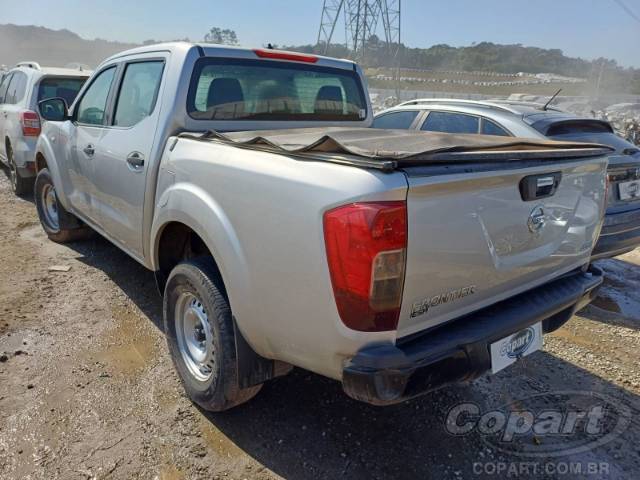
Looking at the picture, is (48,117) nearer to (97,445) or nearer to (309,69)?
(309,69)

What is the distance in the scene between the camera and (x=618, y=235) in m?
4.35

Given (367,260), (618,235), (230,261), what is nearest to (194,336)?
(230,261)

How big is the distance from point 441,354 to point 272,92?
244 cm

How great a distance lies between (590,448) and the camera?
2541 millimetres

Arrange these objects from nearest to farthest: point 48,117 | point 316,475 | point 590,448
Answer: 1. point 316,475
2. point 590,448
3. point 48,117

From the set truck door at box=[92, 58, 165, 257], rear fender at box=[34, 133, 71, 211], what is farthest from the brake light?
rear fender at box=[34, 133, 71, 211]

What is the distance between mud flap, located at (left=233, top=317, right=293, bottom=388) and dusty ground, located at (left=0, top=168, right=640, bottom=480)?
405mm

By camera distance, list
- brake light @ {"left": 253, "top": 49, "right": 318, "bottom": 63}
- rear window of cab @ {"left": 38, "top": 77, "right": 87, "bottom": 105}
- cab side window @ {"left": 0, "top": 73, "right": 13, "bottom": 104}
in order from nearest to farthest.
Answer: brake light @ {"left": 253, "top": 49, "right": 318, "bottom": 63} → rear window of cab @ {"left": 38, "top": 77, "right": 87, "bottom": 105} → cab side window @ {"left": 0, "top": 73, "right": 13, "bottom": 104}

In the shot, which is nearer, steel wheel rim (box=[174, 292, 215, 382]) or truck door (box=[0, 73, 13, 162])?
steel wheel rim (box=[174, 292, 215, 382])

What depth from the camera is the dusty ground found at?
7.70 ft

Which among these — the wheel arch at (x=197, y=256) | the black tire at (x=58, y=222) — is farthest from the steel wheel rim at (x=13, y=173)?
the wheel arch at (x=197, y=256)

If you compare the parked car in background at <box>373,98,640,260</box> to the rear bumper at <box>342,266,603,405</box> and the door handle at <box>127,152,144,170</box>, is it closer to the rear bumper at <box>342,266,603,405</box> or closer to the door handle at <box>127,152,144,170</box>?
the rear bumper at <box>342,266,603,405</box>

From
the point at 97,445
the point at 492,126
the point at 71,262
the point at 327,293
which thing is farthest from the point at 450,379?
the point at 71,262

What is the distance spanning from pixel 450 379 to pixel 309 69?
2.73m
